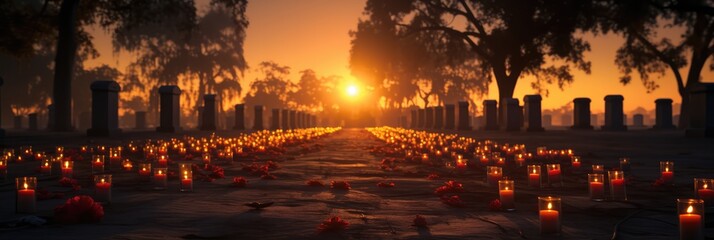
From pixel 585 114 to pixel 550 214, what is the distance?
29.6 metres

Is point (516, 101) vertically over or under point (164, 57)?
under

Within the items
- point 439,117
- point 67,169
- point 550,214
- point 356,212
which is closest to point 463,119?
point 439,117

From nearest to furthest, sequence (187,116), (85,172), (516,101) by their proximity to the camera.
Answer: (85,172) < (516,101) < (187,116)

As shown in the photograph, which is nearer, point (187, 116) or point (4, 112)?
point (4, 112)

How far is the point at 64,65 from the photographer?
25.2 metres

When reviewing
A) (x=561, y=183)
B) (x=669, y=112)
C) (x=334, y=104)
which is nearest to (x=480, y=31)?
(x=669, y=112)

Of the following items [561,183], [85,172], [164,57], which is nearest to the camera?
[561,183]

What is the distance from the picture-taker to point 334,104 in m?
99.8

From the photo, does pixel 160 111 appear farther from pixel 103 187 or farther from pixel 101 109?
pixel 103 187

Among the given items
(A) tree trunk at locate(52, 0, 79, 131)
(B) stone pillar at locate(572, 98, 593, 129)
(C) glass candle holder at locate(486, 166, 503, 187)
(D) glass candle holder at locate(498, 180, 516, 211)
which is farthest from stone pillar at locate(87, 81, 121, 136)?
(B) stone pillar at locate(572, 98, 593, 129)

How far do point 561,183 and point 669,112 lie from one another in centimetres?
3010

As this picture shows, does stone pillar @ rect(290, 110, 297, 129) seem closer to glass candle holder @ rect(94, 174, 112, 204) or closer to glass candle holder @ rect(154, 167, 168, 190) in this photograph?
glass candle holder @ rect(154, 167, 168, 190)

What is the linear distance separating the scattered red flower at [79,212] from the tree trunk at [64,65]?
2211cm

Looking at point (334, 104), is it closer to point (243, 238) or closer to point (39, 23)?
point (39, 23)
